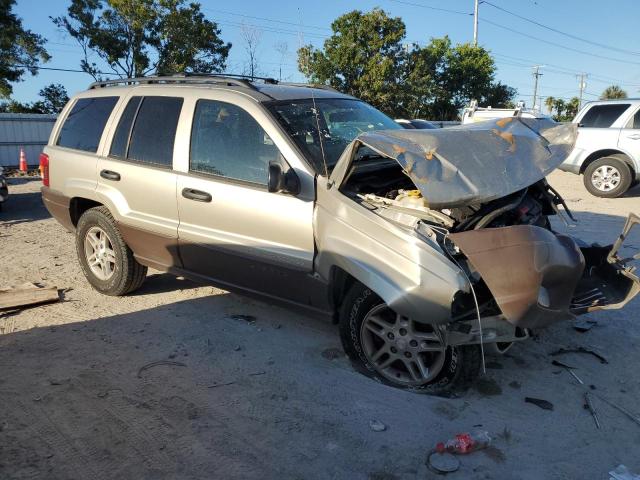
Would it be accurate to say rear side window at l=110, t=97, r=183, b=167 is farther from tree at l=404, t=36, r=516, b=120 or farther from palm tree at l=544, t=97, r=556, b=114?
palm tree at l=544, t=97, r=556, b=114

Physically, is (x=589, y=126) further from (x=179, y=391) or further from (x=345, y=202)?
(x=179, y=391)

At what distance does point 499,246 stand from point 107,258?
385cm

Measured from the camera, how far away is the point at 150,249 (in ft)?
15.4

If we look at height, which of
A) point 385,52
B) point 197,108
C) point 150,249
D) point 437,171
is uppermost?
point 385,52

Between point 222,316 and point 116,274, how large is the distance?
1233 mm

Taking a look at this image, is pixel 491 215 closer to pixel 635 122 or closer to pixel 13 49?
pixel 635 122

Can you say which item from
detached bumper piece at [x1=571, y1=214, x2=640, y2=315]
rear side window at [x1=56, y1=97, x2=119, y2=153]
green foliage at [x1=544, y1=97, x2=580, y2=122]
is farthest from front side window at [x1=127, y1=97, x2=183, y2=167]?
green foliage at [x1=544, y1=97, x2=580, y2=122]

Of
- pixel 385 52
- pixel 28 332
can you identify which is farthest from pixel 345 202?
pixel 385 52

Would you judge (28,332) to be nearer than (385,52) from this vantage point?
Yes

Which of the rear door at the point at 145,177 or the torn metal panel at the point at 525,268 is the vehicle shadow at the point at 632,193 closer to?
the torn metal panel at the point at 525,268

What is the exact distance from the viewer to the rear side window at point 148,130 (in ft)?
14.5

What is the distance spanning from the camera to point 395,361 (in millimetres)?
3531

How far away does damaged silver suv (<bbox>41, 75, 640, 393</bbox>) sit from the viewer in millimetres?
3062

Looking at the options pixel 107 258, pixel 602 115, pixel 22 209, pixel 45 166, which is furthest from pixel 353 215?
pixel 602 115
